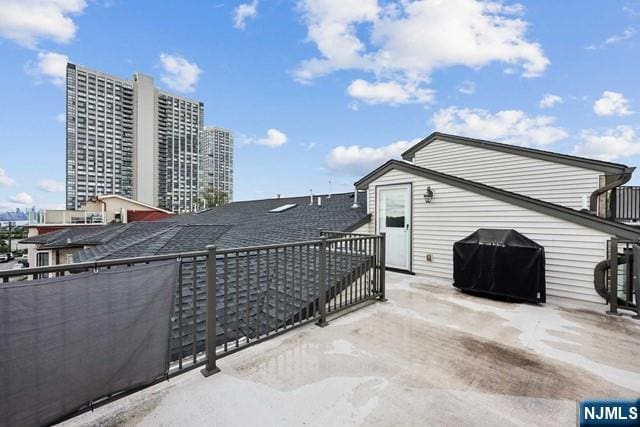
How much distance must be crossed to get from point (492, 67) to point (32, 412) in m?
10.4

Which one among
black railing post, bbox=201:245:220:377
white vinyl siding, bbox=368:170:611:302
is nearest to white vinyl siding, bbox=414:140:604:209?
white vinyl siding, bbox=368:170:611:302

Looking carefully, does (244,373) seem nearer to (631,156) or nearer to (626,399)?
(626,399)

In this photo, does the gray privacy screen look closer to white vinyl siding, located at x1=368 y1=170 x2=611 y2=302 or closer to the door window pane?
white vinyl siding, located at x1=368 y1=170 x2=611 y2=302

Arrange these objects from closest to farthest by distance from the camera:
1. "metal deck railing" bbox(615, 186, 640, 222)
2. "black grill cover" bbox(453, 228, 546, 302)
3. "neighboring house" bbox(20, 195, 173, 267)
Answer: "black grill cover" bbox(453, 228, 546, 302) → "metal deck railing" bbox(615, 186, 640, 222) → "neighboring house" bbox(20, 195, 173, 267)

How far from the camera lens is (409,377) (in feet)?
6.88

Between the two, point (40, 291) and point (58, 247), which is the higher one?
point (40, 291)

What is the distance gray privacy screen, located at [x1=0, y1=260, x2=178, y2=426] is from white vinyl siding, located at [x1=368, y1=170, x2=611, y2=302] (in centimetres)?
501

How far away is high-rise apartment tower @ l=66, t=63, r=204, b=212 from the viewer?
108 feet

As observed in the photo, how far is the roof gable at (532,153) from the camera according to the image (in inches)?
223

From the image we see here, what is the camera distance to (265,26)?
9.05m

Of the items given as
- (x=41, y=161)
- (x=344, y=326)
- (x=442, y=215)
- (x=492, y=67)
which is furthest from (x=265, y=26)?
(x=41, y=161)

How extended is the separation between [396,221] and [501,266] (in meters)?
2.45

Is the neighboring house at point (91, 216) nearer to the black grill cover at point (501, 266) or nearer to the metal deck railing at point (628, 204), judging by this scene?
the black grill cover at point (501, 266)

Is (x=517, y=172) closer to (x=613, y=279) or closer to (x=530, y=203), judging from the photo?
(x=530, y=203)
